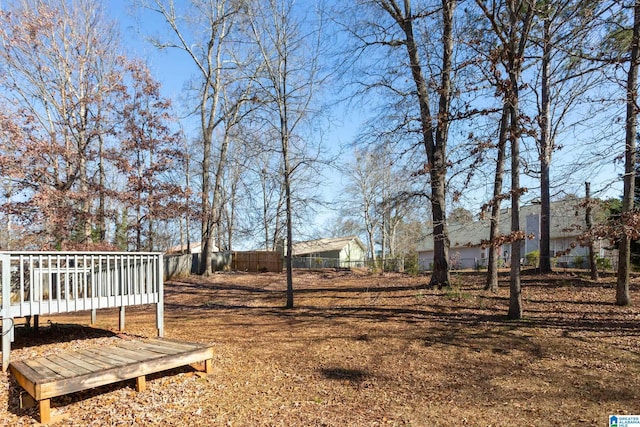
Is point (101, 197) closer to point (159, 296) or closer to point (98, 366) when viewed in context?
point (159, 296)

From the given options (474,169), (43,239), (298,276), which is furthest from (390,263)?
(43,239)

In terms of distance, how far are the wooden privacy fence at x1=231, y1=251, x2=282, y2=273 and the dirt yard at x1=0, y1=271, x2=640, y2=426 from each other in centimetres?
1475

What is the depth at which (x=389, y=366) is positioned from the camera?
555 cm

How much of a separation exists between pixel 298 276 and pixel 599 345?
13219 millimetres

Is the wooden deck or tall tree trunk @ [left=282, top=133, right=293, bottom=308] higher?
tall tree trunk @ [left=282, top=133, right=293, bottom=308]

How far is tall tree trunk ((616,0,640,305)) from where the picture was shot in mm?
7070

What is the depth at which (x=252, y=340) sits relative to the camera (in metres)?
6.92

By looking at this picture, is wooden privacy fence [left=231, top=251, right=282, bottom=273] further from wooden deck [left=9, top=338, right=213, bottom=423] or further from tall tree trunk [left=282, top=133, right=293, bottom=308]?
wooden deck [left=9, top=338, right=213, bottom=423]

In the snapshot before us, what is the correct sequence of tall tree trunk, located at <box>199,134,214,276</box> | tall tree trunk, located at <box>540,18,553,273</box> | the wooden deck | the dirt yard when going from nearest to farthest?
the wooden deck < the dirt yard < tall tree trunk, located at <box>540,18,553,273</box> < tall tree trunk, located at <box>199,134,214,276</box>

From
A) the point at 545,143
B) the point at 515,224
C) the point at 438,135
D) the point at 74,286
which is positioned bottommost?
the point at 74,286

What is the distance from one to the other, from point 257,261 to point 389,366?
20.1m

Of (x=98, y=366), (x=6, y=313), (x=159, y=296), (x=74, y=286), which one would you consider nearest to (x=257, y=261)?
(x=159, y=296)

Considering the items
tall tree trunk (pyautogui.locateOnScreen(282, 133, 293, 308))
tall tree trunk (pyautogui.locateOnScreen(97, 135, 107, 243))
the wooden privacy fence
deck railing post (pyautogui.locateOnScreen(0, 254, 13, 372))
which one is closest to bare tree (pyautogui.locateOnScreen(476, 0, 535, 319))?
tall tree trunk (pyautogui.locateOnScreen(282, 133, 293, 308))

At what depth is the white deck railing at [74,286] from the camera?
488cm
